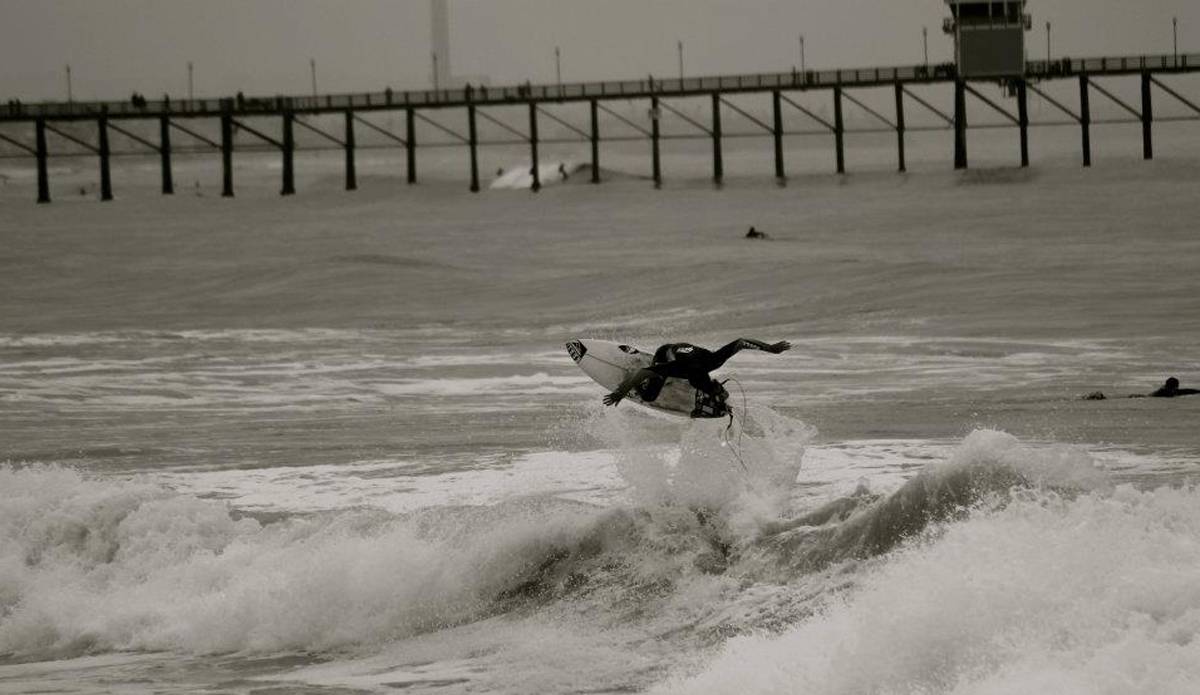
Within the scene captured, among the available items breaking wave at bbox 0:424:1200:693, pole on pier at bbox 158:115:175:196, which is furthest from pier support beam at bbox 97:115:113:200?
breaking wave at bbox 0:424:1200:693

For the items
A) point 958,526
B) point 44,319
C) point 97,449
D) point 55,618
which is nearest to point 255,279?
point 44,319

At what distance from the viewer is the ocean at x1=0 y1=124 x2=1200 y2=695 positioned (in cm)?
1123

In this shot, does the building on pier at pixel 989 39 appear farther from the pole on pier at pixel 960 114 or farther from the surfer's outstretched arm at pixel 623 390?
the surfer's outstretched arm at pixel 623 390

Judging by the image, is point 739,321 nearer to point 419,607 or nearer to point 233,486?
point 233,486

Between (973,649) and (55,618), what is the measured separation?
7.41 m

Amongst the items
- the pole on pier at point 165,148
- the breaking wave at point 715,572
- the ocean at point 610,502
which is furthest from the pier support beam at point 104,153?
the breaking wave at point 715,572

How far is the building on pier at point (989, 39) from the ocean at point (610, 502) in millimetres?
50521

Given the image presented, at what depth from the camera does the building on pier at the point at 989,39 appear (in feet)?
291

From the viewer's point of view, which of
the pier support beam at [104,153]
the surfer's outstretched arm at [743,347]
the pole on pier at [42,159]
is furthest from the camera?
the pier support beam at [104,153]

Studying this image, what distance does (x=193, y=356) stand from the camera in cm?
3067

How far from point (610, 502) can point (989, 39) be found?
76.5 m

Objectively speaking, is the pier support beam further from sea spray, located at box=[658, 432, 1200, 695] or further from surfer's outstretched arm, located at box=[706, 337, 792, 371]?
sea spray, located at box=[658, 432, 1200, 695]

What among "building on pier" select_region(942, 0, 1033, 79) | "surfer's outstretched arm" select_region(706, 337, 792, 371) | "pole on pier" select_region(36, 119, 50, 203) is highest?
"building on pier" select_region(942, 0, 1033, 79)

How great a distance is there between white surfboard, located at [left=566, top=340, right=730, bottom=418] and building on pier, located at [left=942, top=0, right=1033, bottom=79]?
7267 cm
